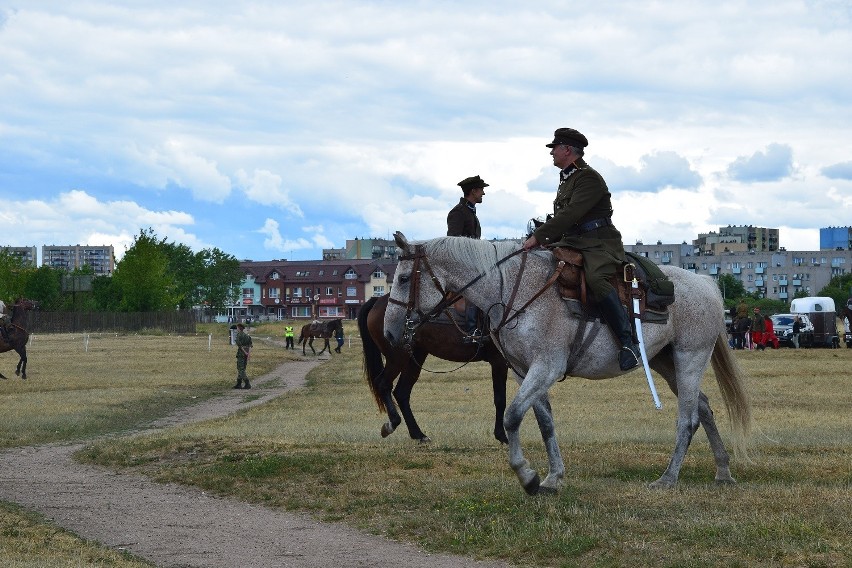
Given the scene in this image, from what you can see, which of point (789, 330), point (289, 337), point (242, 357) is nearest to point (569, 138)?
point (242, 357)

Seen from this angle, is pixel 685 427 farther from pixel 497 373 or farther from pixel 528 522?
pixel 497 373

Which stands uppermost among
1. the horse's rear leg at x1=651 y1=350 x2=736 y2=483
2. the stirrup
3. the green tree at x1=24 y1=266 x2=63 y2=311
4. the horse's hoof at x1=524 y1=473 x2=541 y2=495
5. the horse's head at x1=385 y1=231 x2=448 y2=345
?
the green tree at x1=24 y1=266 x2=63 y2=311

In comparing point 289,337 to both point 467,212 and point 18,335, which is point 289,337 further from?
point 467,212

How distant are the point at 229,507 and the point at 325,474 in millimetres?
1517

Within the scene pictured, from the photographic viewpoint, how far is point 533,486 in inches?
447

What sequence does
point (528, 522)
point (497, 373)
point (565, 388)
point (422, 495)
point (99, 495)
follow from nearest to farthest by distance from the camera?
point (528, 522)
point (422, 495)
point (99, 495)
point (497, 373)
point (565, 388)

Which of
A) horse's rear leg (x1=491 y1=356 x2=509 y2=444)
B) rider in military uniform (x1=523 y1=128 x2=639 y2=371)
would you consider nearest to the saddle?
rider in military uniform (x1=523 y1=128 x2=639 y2=371)

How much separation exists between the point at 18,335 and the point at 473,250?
1265 inches

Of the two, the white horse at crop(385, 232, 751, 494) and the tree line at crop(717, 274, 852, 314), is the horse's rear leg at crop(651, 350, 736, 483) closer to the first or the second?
the white horse at crop(385, 232, 751, 494)

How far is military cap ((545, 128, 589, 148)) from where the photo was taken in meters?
12.2

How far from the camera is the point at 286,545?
10195mm

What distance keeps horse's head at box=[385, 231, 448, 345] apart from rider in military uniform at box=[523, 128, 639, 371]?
41.6 inches

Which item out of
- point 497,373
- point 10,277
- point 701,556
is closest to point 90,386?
point 497,373

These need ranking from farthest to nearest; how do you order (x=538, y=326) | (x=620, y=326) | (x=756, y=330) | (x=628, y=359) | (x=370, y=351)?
1. (x=756, y=330)
2. (x=370, y=351)
3. (x=628, y=359)
4. (x=620, y=326)
5. (x=538, y=326)
